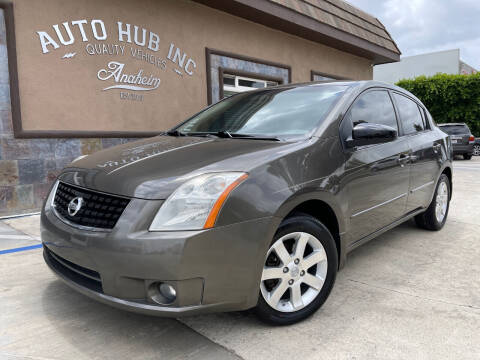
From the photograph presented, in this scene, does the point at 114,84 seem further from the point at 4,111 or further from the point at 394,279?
the point at 394,279

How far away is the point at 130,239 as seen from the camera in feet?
6.13

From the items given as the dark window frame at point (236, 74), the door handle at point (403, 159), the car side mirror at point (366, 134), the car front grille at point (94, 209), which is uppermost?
the dark window frame at point (236, 74)

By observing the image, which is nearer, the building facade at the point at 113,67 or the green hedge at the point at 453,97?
the building facade at the point at 113,67

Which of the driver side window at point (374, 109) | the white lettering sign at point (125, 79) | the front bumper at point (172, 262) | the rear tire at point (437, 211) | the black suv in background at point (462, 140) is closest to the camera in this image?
the front bumper at point (172, 262)

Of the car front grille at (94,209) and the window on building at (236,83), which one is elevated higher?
the window on building at (236,83)

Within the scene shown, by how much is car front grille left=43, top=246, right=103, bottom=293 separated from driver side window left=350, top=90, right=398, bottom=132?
209 cm

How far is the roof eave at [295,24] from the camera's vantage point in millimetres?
7520

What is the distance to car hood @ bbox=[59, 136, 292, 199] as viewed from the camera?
202 cm

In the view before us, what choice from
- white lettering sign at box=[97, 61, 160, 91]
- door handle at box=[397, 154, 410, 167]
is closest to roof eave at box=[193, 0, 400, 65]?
white lettering sign at box=[97, 61, 160, 91]

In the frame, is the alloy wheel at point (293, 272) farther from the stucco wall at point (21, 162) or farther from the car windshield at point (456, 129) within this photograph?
the car windshield at point (456, 129)

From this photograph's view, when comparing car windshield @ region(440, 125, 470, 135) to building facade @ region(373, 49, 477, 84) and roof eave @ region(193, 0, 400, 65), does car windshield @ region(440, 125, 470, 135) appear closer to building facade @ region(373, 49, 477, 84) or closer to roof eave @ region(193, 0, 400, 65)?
roof eave @ region(193, 0, 400, 65)

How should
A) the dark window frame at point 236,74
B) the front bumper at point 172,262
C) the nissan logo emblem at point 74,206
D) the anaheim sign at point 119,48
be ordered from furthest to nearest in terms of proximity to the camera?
the dark window frame at point 236,74
the anaheim sign at point 119,48
the nissan logo emblem at point 74,206
the front bumper at point 172,262

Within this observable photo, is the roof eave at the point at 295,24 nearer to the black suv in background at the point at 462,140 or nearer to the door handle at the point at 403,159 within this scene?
the black suv in background at the point at 462,140

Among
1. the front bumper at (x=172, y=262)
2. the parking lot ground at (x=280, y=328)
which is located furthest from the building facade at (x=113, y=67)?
the front bumper at (x=172, y=262)
